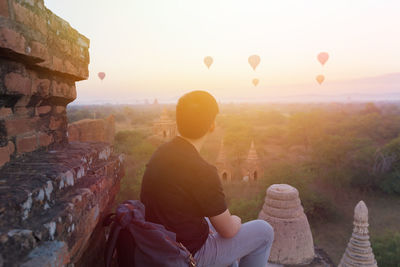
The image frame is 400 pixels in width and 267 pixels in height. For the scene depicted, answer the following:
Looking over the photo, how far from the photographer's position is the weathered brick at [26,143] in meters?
1.58

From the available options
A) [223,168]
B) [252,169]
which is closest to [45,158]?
[223,168]

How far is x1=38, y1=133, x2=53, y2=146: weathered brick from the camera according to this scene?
180cm

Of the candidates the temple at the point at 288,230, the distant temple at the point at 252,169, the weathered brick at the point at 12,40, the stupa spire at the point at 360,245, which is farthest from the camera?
the distant temple at the point at 252,169

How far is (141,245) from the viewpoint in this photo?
1441 mm

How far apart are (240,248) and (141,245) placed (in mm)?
707

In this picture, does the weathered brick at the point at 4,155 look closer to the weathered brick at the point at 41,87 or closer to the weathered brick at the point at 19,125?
the weathered brick at the point at 19,125

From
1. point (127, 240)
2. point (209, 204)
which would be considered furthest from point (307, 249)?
point (127, 240)

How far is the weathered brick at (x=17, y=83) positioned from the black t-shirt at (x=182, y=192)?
29.8 inches

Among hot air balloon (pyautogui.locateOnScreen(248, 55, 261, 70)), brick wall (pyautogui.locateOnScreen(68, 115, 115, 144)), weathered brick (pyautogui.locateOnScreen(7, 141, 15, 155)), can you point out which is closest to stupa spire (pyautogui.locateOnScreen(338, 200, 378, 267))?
weathered brick (pyautogui.locateOnScreen(7, 141, 15, 155))

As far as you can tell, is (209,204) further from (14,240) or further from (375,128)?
(375,128)

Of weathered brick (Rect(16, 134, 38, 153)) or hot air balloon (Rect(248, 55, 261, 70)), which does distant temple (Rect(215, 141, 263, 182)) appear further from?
weathered brick (Rect(16, 134, 38, 153))

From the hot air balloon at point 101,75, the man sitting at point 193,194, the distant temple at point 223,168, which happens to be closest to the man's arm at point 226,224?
the man sitting at point 193,194

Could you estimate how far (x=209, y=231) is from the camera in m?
1.87

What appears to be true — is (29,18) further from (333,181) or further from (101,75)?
(101,75)
